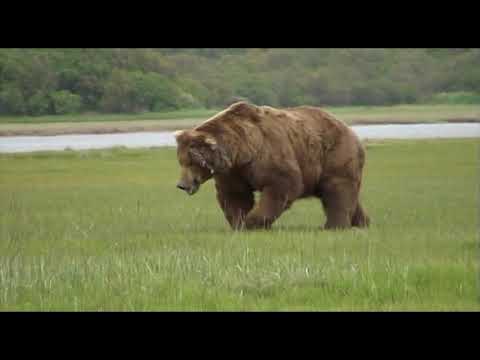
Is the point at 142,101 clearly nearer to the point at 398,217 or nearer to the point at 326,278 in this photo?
the point at 398,217

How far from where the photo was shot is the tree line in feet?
61.1

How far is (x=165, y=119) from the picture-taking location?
25219mm

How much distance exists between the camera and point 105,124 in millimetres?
25672

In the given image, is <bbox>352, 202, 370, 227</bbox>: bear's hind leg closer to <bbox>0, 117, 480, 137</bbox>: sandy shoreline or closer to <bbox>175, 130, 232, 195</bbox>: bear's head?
<bbox>175, 130, 232, 195</bbox>: bear's head

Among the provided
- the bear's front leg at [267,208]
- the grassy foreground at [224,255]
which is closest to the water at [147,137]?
the grassy foreground at [224,255]

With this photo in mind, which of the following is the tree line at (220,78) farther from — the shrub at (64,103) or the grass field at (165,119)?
the grass field at (165,119)

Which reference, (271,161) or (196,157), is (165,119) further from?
(196,157)

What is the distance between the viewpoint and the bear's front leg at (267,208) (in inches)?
416

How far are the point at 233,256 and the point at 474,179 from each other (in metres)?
10.6

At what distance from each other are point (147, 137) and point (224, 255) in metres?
21.5

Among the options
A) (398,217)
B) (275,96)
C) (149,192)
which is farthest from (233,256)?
(275,96)

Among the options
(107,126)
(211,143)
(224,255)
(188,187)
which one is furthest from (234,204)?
(107,126)

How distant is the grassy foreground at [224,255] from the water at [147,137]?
29.2 ft

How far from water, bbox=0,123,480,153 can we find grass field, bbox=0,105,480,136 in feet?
1.07
